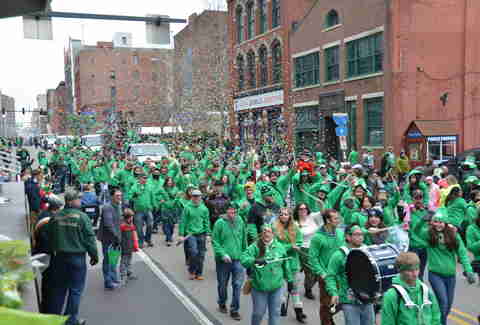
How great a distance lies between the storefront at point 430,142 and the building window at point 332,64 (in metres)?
6.69

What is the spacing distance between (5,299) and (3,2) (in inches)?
107

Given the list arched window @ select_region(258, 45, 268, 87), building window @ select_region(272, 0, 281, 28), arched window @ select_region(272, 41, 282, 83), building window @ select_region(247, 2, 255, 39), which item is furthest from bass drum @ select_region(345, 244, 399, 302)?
building window @ select_region(247, 2, 255, 39)

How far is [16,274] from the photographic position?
3.37 feet

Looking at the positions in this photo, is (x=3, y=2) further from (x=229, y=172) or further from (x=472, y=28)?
(x=472, y=28)

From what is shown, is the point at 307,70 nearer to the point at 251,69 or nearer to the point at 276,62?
the point at 276,62

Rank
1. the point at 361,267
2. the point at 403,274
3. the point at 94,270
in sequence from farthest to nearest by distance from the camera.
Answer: the point at 94,270 < the point at 361,267 < the point at 403,274

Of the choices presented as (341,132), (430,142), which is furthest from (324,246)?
(430,142)

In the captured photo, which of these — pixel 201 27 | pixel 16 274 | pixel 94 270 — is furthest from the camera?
pixel 201 27

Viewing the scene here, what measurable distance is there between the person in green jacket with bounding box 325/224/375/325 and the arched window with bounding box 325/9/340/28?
25.8 metres

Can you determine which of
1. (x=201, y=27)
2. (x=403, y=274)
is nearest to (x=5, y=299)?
(x=403, y=274)

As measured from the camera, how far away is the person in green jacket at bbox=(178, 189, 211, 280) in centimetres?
876

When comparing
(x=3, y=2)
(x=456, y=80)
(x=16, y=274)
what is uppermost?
(x=456, y=80)

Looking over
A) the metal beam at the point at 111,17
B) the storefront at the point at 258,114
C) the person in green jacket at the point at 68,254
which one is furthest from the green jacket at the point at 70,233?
the storefront at the point at 258,114

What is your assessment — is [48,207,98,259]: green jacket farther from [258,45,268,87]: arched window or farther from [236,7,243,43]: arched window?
[236,7,243,43]: arched window
